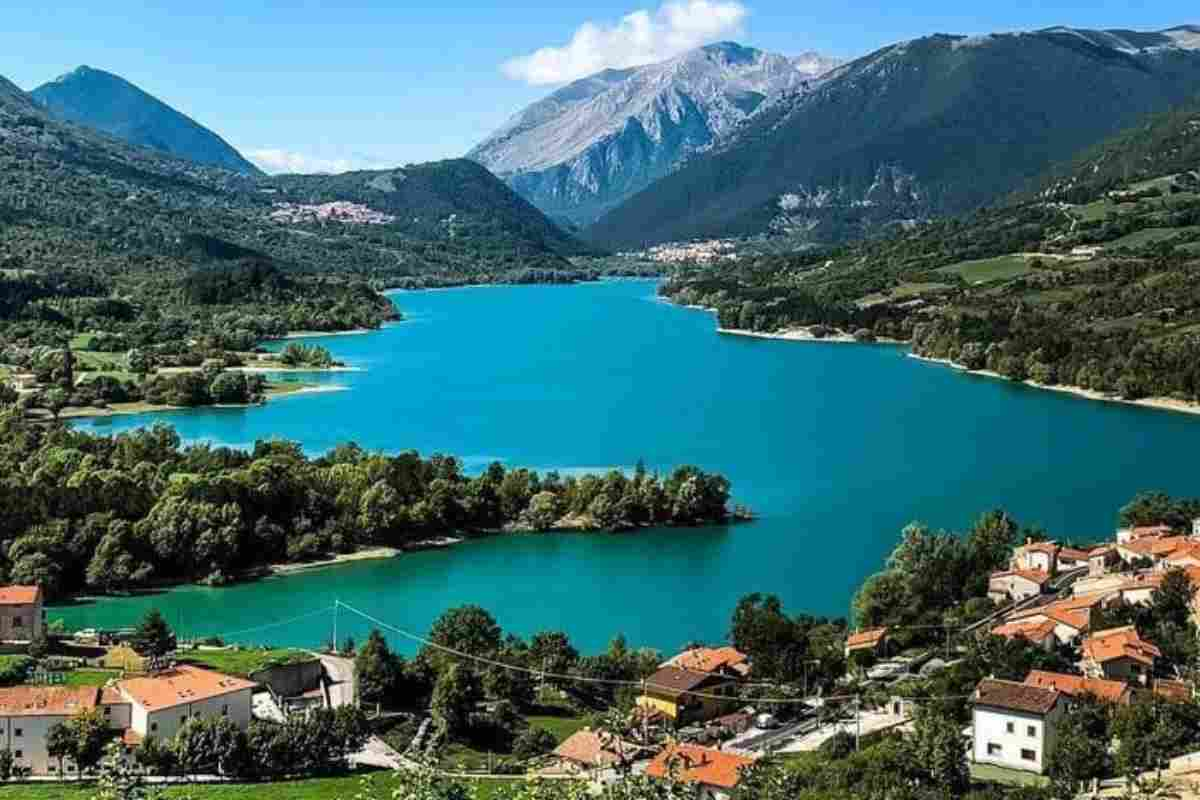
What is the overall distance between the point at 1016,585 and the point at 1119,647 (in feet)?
15.3

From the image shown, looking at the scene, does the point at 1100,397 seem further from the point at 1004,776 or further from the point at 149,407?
the point at 1004,776

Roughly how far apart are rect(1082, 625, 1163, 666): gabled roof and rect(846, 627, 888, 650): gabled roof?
9.61 ft

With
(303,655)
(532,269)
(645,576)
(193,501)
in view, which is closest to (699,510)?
(645,576)

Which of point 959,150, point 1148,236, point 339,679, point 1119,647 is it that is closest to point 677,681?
point 339,679

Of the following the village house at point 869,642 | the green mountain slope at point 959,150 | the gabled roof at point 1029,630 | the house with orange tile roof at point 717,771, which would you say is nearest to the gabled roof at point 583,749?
the house with orange tile roof at point 717,771

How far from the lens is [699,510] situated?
30.6 m

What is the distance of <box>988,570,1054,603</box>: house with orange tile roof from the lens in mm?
21953

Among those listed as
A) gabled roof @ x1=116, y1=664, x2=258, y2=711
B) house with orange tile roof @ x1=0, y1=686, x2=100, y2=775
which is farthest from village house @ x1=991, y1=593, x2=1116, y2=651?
house with orange tile roof @ x1=0, y1=686, x2=100, y2=775

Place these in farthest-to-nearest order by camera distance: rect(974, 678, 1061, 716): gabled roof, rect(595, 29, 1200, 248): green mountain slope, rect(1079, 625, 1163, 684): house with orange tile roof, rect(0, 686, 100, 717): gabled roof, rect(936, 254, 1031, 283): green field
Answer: rect(595, 29, 1200, 248): green mountain slope, rect(936, 254, 1031, 283): green field, rect(1079, 625, 1163, 684): house with orange tile roof, rect(0, 686, 100, 717): gabled roof, rect(974, 678, 1061, 716): gabled roof

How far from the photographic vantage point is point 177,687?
16.4 meters

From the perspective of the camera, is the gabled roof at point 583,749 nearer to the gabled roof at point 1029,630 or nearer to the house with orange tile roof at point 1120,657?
the gabled roof at point 1029,630

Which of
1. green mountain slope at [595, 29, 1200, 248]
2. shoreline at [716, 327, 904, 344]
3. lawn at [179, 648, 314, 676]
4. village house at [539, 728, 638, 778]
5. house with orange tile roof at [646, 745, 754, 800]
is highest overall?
green mountain slope at [595, 29, 1200, 248]

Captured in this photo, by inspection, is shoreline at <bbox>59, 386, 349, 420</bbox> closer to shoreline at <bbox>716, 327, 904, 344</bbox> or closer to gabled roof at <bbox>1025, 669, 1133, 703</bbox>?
shoreline at <bbox>716, 327, 904, 344</bbox>

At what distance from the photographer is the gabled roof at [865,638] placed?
780 inches
